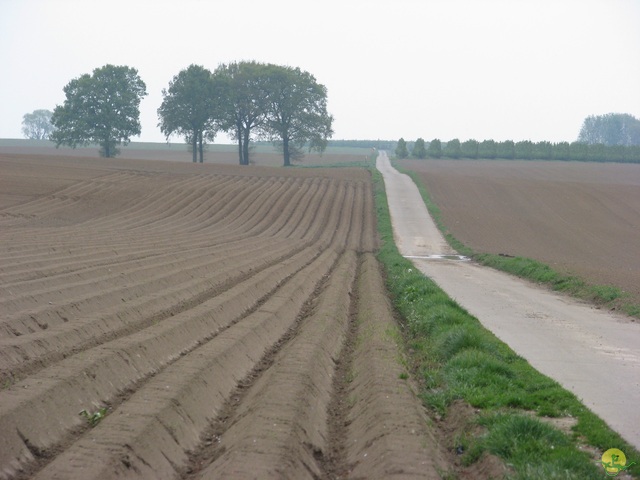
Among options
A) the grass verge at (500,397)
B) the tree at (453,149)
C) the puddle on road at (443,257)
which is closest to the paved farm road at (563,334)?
the grass verge at (500,397)

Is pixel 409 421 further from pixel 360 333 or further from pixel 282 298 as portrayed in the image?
pixel 282 298

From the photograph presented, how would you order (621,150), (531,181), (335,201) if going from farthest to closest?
1. (621,150)
2. (531,181)
3. (335,201)

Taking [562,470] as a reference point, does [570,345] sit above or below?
below

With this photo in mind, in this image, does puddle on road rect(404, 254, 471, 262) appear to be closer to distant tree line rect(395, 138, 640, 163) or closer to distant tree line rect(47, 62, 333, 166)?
distant tree line rect(47, 62, 333, 166)

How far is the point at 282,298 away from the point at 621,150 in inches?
4363

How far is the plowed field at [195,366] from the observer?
6.82m

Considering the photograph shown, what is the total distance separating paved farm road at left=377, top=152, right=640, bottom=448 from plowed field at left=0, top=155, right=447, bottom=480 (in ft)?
7.37

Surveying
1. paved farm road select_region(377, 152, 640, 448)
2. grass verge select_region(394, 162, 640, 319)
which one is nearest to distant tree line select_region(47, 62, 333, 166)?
grass verge select_region(394, 162, 640, 319)

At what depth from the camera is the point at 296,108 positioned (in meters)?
80.4

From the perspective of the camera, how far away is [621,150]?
4555 inches

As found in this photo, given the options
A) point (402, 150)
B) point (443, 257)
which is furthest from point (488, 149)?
point (443, 257)

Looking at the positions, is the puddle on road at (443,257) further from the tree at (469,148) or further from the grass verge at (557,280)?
the tree at (469,148)

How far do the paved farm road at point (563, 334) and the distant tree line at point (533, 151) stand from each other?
91.8m

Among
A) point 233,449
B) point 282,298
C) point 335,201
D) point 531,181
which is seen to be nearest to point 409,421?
point 233,449
